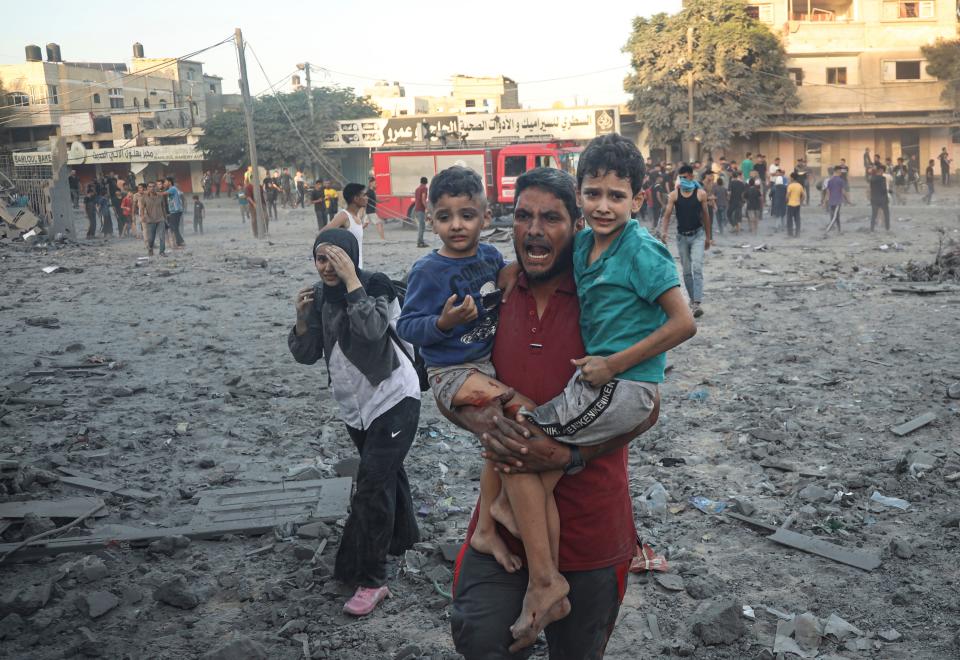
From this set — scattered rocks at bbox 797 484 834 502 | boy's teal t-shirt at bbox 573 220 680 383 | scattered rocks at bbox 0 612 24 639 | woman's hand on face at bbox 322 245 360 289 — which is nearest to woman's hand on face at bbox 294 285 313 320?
woman's hand on face at bbox 322 245 360 289

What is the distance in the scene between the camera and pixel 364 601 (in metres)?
3.98

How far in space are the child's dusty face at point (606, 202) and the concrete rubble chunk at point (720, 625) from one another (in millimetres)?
2119

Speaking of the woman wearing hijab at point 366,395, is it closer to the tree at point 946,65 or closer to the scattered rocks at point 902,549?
the scattered rocks at point 902,549

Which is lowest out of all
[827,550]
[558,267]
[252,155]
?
[827,550]

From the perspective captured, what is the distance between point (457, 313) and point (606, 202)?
0.49 meters

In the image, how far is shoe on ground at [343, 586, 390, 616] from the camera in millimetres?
3951

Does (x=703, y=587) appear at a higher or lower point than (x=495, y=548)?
lower

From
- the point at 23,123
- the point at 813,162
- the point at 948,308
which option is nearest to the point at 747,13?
the point at 813,162

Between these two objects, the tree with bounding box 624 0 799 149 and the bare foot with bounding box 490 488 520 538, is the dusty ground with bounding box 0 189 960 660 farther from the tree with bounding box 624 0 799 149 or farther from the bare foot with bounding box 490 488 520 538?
the tree with bounding box 624 0 799 149

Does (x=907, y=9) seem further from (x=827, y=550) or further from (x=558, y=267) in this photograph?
(x=558, y=267)

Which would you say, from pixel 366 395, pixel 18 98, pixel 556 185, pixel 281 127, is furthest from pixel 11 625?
pixel 18 98

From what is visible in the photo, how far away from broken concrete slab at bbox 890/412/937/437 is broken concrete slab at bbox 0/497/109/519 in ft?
17.4

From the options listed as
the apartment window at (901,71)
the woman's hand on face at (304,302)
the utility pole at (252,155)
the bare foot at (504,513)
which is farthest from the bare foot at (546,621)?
the apartment window at (901,71)

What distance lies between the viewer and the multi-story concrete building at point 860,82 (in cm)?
3909
